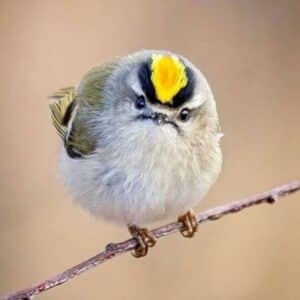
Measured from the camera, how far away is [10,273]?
3471 millimetres

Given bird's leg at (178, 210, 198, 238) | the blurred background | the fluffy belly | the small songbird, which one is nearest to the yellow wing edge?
the small songbird

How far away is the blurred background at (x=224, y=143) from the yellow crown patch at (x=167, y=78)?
1.31 meters

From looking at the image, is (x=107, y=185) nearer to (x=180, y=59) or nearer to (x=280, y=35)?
(x=180, y=59)

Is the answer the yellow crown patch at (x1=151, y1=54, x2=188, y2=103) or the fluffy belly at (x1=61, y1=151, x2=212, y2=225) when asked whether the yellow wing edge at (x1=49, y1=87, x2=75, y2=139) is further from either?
the yellow crown patch at (x1=151, y1=54, x2=188, y2=103)

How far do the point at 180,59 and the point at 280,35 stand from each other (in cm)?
189

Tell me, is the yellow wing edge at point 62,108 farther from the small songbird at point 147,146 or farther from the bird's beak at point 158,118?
the bird's beak at point 158,118

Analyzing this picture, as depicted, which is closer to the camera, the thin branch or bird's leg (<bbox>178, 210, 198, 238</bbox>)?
the thin branch

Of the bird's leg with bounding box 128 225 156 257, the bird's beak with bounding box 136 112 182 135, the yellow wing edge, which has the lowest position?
the bird's leg with bounding box 128 225 156 257

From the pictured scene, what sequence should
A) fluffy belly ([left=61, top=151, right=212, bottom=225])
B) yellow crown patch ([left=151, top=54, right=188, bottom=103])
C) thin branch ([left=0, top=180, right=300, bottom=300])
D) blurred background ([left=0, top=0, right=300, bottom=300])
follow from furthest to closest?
blurred background ([left=0, top=0, right=300, bottom=300]) < fluffy belly ([left=61, top=151, right=212, bottom=225]) < yellow crown patch ([left=151, top=54, right=188, bottom=103]) < thin branch ([left=0, top=180, right=300, bottom=300])

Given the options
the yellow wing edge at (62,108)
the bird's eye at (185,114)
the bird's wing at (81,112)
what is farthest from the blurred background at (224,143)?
the bird's eye at (185,114)

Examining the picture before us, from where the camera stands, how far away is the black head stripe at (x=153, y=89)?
218cm

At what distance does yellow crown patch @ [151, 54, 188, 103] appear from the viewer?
2162mm

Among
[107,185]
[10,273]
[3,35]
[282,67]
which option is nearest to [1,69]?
[3,35]

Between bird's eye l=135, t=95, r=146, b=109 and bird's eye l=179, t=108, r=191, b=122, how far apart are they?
0.09 m
